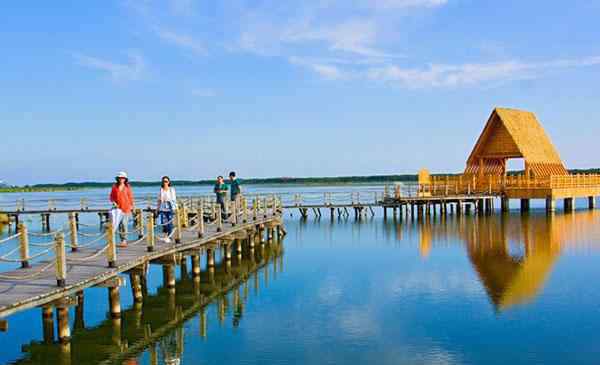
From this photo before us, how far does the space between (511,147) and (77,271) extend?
115 ft

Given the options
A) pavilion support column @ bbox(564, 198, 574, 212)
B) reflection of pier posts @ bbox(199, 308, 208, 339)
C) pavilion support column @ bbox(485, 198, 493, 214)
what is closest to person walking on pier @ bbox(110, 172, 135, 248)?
reflection of pier posts @ bbox(199, 308, 208, 339)

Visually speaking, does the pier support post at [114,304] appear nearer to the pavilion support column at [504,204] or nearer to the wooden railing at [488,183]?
the wooden railing at [488,183]

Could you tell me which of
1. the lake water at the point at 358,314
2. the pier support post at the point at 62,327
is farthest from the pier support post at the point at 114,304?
the pier support post at the point at 62,327

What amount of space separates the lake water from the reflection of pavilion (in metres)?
0.10

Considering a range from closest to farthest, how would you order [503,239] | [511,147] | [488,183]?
[503,239]
[511,147]
[488,183]

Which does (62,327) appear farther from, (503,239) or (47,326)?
(503,239)

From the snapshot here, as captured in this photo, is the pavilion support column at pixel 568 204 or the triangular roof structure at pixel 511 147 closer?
the triangular roof structure at pixel 511 147

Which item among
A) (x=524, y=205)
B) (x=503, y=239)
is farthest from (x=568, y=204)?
(x=503, y=239)

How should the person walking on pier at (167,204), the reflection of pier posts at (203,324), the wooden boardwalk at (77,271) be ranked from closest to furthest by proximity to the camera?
the wooden boardwalk at (77,271), the reflection of pier posts at (203,324), the person walking on pier at (167,204)

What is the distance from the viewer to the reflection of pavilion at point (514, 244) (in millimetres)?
17000

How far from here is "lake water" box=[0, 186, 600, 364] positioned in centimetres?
1145

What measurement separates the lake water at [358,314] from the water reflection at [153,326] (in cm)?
3

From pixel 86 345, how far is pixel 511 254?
15.8 meters

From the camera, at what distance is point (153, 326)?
44.9ft
